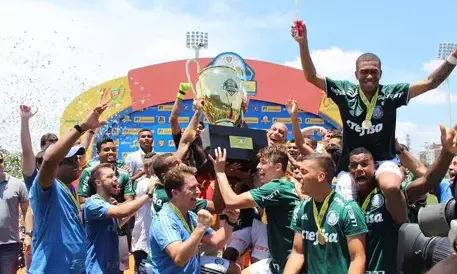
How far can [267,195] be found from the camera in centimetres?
454

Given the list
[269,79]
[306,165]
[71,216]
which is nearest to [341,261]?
[306,165]

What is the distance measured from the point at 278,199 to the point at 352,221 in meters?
0.74

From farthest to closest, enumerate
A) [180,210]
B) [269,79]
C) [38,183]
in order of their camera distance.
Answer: [269,79] → [38,183] → [180,210]

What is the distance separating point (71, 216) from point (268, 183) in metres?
1.63

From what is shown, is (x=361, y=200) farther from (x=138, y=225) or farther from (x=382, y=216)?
(x=138, y=225)

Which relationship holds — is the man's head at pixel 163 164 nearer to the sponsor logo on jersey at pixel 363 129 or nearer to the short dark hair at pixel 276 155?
the short dark hair at pixel 276 155

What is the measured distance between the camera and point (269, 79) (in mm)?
21516

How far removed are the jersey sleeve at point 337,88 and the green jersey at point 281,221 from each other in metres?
0.79

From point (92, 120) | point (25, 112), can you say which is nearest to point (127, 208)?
point (92, 120)

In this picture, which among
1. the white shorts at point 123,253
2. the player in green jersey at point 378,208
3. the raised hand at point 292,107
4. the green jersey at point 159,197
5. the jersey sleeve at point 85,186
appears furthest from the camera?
the jersey sleeve at point 85,186

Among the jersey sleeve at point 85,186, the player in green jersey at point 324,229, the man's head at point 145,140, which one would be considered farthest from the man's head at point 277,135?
the man's head at point 145,140

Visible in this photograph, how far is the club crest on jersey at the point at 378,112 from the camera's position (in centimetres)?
446

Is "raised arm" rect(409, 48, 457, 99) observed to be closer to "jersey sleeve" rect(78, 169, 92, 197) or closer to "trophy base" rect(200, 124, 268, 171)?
"trophy base" rect(200, 124, 268, 171)

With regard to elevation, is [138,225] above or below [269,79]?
below
